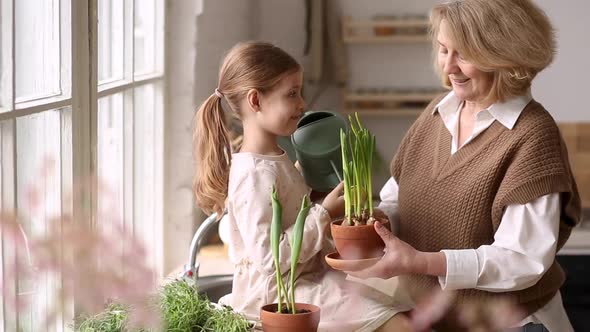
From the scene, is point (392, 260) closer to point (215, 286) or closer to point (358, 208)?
point (358, 208)

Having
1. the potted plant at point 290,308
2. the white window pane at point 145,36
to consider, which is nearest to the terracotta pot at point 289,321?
the potted plant at point 290,308

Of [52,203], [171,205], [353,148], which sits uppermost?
[353,148]

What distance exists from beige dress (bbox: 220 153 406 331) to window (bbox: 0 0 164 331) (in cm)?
19

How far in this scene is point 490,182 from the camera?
1.50 meters

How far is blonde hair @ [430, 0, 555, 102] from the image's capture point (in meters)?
1.45

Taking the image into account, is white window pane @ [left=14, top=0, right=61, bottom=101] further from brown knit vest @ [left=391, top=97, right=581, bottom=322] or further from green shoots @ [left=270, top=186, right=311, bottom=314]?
brown knit vest @ [left=391, top=97, right=581, bottom=322]

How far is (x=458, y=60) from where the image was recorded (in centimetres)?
148

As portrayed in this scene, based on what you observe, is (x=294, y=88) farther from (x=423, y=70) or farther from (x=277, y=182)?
(x=423, y=70)

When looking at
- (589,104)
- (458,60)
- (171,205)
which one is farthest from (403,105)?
(458,60)

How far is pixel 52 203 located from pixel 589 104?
2.96 meters

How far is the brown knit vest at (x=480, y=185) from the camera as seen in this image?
1.45 m

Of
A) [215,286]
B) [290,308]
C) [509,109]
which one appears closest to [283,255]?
[290,308]

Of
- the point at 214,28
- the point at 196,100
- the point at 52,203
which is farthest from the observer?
the point at 214,28

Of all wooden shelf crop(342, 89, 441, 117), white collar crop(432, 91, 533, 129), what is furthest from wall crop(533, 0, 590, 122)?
white collar crop(432, 91, 533, 129)
